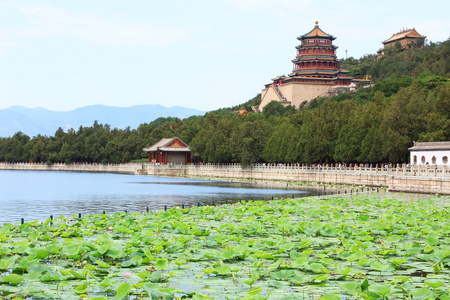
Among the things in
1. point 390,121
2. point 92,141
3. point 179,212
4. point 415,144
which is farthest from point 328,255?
point 92,141

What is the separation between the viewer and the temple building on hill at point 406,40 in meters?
112

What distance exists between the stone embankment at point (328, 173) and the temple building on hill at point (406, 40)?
61.4 m

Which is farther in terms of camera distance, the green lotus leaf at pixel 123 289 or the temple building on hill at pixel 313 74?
the temple building on hill at pixel 313 74

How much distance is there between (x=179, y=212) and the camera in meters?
17.6

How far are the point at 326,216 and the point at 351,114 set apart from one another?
32266 millimetres

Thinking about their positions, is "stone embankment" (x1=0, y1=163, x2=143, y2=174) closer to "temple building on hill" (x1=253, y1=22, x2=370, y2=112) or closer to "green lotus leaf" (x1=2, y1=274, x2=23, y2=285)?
"temple building on hill" (x1=253, y1=22, x2=370, y2=112)

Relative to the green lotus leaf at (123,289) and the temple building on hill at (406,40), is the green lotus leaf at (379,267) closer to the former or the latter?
the green lotus leaf at (123,289)

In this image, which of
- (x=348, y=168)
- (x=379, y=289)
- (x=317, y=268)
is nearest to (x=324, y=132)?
(x=348, y=168)

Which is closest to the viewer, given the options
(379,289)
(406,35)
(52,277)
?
(379,289)

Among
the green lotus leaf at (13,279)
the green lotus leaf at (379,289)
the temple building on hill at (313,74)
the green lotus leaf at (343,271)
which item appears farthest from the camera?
the temple building on hill at (313,74)

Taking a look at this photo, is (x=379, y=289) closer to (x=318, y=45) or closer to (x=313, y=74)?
(x=313, y=74)

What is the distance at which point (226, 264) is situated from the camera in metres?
9.28

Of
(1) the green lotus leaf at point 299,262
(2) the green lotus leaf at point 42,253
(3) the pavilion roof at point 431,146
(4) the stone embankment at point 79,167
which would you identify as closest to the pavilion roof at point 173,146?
(4) the stone embankment at point 79,167

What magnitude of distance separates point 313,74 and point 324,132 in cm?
4607
